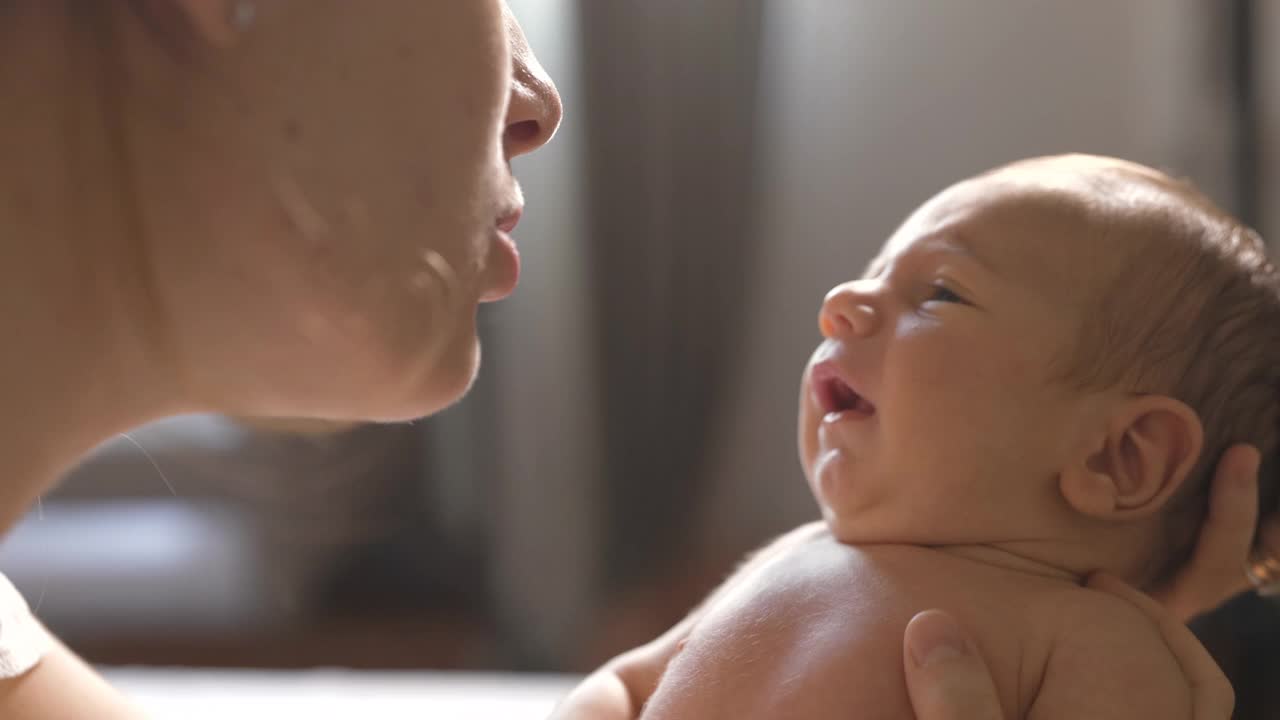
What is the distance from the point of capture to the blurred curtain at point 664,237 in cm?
203

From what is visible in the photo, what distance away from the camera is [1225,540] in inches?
34.4

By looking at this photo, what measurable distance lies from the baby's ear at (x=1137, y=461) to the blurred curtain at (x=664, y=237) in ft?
4.28

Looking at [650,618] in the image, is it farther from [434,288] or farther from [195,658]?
[434,288]

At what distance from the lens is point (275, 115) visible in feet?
1.91

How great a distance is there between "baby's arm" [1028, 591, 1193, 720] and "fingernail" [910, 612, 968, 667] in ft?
0.21

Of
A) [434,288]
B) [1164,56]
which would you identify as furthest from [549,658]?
[434,288]

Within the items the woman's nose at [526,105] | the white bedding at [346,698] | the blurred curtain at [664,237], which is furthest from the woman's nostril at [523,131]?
the blurred curtain at [664,237]

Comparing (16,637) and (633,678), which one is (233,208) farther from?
(633,678)

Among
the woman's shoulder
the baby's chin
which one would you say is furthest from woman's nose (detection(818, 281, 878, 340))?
the woman's shoulder

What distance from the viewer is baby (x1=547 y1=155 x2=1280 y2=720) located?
2.66 ft

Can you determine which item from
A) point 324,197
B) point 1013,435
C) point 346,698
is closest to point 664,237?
point 346,698

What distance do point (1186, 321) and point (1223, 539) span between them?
16cm

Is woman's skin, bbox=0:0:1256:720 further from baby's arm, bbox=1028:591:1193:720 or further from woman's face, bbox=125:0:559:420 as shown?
baby's arm, bbox=1028:591:1193:720

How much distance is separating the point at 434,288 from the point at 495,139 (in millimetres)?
92
